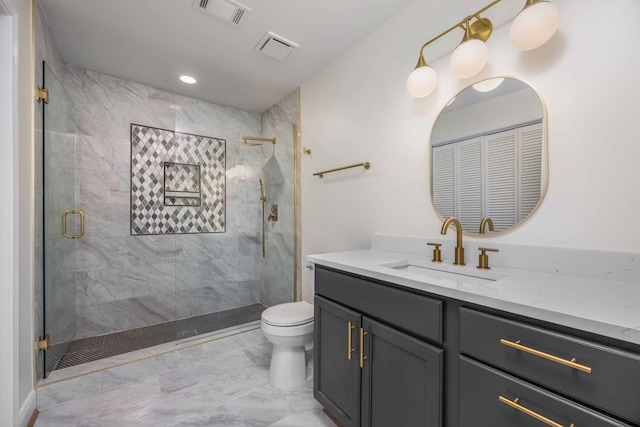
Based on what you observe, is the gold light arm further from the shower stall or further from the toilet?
the toilet

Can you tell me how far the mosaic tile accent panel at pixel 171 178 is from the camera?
2.63 meters

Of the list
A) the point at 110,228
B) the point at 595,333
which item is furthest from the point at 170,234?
the point at 595,333

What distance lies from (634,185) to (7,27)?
2.77m

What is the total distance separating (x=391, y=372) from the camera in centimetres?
108

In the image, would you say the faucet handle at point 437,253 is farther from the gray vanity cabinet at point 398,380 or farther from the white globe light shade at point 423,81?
the white globe light shade at point 423,81

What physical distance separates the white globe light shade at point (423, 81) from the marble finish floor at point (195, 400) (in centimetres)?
190

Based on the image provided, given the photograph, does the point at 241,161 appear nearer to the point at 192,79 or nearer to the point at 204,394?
the point at 192,79

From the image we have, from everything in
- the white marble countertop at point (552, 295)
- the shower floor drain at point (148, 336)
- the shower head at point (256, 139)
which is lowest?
the shower floor drain at point (148, 336)

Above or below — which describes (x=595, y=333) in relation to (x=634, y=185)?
below

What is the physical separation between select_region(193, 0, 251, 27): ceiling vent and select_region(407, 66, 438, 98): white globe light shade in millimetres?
1124

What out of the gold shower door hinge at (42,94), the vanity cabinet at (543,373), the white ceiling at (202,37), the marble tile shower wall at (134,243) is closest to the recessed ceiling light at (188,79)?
the white ceiling at (202,37)

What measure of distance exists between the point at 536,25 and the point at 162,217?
3.09 m

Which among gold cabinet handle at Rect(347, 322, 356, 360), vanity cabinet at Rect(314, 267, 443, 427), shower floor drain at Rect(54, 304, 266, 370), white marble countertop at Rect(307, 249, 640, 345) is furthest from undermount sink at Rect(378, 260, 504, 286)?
shower floor drain at Rect(54, 304, 266, 370)

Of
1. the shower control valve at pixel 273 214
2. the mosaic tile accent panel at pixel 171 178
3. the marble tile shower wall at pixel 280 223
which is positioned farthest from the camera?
the shower control valve at pixel 273 214
